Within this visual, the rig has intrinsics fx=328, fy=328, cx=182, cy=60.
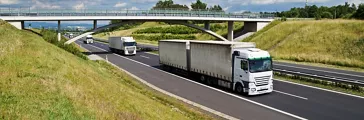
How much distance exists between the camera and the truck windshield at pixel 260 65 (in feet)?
61.2

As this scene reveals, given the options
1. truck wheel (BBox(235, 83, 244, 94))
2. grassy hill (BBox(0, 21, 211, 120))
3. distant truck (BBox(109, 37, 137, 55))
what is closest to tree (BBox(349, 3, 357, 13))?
distant truck (BBox(109, 37, 137, 55))

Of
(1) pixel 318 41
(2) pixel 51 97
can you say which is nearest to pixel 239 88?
(2) pixel 51 97

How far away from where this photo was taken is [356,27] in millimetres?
43156

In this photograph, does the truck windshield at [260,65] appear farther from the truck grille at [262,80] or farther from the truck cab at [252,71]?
the truck grille at [262,80]

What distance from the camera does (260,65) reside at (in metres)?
18.9

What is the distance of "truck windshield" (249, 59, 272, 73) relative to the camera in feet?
61.2

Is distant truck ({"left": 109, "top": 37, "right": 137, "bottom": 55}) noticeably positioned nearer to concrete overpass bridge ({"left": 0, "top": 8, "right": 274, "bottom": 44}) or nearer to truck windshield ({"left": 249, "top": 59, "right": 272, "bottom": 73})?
concrete overpass bridge ({"left": 0, "top": 8, "right": 274, "bottom": 44})

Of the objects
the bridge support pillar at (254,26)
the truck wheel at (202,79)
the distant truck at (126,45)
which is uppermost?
the bridge support pillar at (254,26)

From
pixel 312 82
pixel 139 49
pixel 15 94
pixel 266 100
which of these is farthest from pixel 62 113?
pixel 139 49

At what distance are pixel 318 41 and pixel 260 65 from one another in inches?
1131

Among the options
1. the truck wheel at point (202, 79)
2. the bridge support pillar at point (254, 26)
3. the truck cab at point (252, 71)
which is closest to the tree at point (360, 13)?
the bridge support pillar at point (254, 26)

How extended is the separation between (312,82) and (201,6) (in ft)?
353

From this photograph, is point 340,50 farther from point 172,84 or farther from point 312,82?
point 172,84

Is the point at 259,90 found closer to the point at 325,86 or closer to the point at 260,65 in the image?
the point at 260,65
